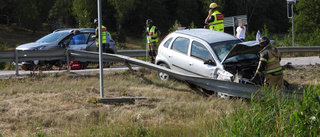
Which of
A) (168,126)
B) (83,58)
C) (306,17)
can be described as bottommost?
(168,126)

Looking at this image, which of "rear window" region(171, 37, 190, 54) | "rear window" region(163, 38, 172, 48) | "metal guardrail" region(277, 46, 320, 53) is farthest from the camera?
"metal guardrail" region(277, 46, 320, 53)

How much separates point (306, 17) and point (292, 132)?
39261 millimetres

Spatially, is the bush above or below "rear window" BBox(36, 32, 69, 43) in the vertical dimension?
below

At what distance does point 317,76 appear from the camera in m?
11.8

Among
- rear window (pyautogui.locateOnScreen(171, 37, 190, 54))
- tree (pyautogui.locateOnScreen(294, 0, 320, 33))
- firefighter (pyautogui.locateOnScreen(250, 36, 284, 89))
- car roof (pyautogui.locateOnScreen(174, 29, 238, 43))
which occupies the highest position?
tree (pyautogui.locateOnScreen(294, 0, 320, 33))

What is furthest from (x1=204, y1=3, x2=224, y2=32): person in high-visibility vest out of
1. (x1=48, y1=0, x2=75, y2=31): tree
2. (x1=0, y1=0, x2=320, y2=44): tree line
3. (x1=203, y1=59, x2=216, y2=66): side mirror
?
(x1=48, y1=0, x2=75, y2=31): tree

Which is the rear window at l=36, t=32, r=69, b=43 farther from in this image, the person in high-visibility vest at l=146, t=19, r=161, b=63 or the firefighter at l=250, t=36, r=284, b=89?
the firefighter at l=250, t=36, r=284, b=89

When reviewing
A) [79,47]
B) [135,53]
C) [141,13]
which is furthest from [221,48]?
[141,13]

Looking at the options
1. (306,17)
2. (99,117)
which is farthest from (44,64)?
(306,17)

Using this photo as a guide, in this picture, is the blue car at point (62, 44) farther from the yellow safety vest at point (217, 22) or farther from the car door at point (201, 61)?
the car door at point (201, 61)

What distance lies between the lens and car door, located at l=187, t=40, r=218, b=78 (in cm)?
898

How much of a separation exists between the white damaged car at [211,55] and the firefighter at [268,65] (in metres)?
0.23

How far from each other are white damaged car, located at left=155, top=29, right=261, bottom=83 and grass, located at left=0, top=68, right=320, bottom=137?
2.03 ft

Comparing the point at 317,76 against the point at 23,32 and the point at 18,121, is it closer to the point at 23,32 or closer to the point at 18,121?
the point at 18,121
